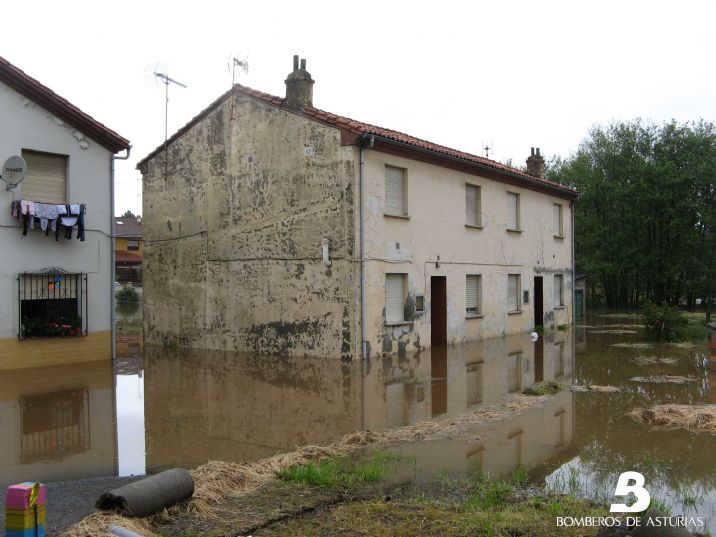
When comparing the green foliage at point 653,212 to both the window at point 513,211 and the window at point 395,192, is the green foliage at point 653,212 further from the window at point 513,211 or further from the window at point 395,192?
the window at point 395,192

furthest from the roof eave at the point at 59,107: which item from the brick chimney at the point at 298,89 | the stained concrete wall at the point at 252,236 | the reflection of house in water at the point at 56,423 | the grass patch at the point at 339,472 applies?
the grass patch at the point at 339,472

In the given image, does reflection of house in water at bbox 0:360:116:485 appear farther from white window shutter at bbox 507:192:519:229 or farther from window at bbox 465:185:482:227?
white window shutter at bbox 507:192:519:229

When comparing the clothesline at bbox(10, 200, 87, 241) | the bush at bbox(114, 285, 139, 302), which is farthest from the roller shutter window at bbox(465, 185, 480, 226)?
the bush at bbox(114, 285, 139, 302)

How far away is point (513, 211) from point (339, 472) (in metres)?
17.9

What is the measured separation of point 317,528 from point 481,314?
1608 cm

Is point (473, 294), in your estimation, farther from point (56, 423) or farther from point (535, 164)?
point (56, 423)

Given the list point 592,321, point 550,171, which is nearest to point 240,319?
point 592,321

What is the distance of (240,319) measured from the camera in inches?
706

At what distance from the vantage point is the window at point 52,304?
14.3 metres

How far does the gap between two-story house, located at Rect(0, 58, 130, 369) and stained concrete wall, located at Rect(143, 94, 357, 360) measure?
3.50 meters

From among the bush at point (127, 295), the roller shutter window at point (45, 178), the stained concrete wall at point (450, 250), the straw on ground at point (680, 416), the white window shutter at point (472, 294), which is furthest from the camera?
the bush at point (127, 295)

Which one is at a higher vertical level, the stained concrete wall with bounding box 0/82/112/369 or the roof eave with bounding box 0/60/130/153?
the roof eave with bounding box 0/60/130/153

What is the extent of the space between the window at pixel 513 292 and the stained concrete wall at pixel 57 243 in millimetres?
13575

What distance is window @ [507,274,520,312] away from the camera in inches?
904
